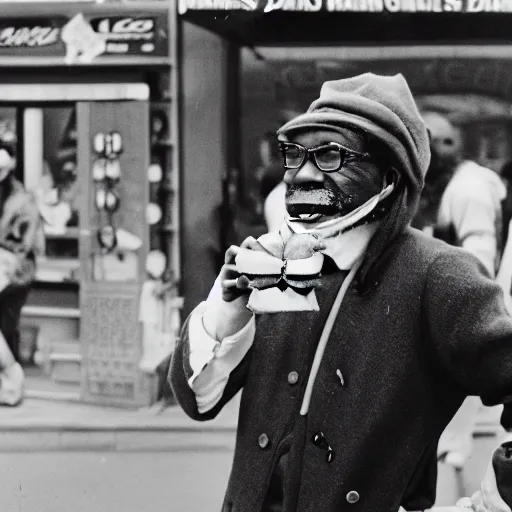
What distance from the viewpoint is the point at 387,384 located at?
5.91ft

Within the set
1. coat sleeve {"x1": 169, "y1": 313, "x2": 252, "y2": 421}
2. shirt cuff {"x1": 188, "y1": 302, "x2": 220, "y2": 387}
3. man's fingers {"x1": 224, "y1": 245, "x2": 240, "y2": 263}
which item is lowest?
coat sleeve {"x1": 169, "y1": 313, "x2": 252, "y2": 421}

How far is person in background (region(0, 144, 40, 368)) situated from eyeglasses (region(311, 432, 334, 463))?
5.03ft

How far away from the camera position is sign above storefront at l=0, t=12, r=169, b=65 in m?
2.74

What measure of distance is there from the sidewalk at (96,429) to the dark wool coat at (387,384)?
0.92 m

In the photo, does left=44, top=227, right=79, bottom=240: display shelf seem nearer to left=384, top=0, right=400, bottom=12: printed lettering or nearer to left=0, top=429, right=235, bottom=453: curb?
left=0, top=429, right=235, bottom=453: curb

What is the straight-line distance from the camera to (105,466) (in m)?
2.84

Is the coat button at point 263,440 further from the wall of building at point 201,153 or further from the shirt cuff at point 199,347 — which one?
the wall of building at point 201,153

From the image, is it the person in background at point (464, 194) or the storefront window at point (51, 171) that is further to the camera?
the storefront window at point (51, 171)

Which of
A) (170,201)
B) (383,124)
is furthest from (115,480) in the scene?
(383,124)

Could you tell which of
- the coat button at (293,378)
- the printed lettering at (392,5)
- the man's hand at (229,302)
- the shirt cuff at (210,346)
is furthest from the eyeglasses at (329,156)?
the printed lettering at (392,5)

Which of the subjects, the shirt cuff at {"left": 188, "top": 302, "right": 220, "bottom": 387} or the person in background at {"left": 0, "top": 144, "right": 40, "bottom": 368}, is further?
the person in background at {"left": 0, "top": 144, "right": 40, "bottom": 368}

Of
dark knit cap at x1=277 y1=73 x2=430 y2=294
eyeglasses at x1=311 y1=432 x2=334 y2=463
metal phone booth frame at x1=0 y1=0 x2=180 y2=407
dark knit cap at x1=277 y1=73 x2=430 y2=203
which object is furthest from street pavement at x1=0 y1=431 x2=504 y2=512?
dark knit cap at x1=277 y1=73 x2=430 y2=203

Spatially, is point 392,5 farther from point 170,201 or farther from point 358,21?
point 170,201

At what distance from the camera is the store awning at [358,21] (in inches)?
101
